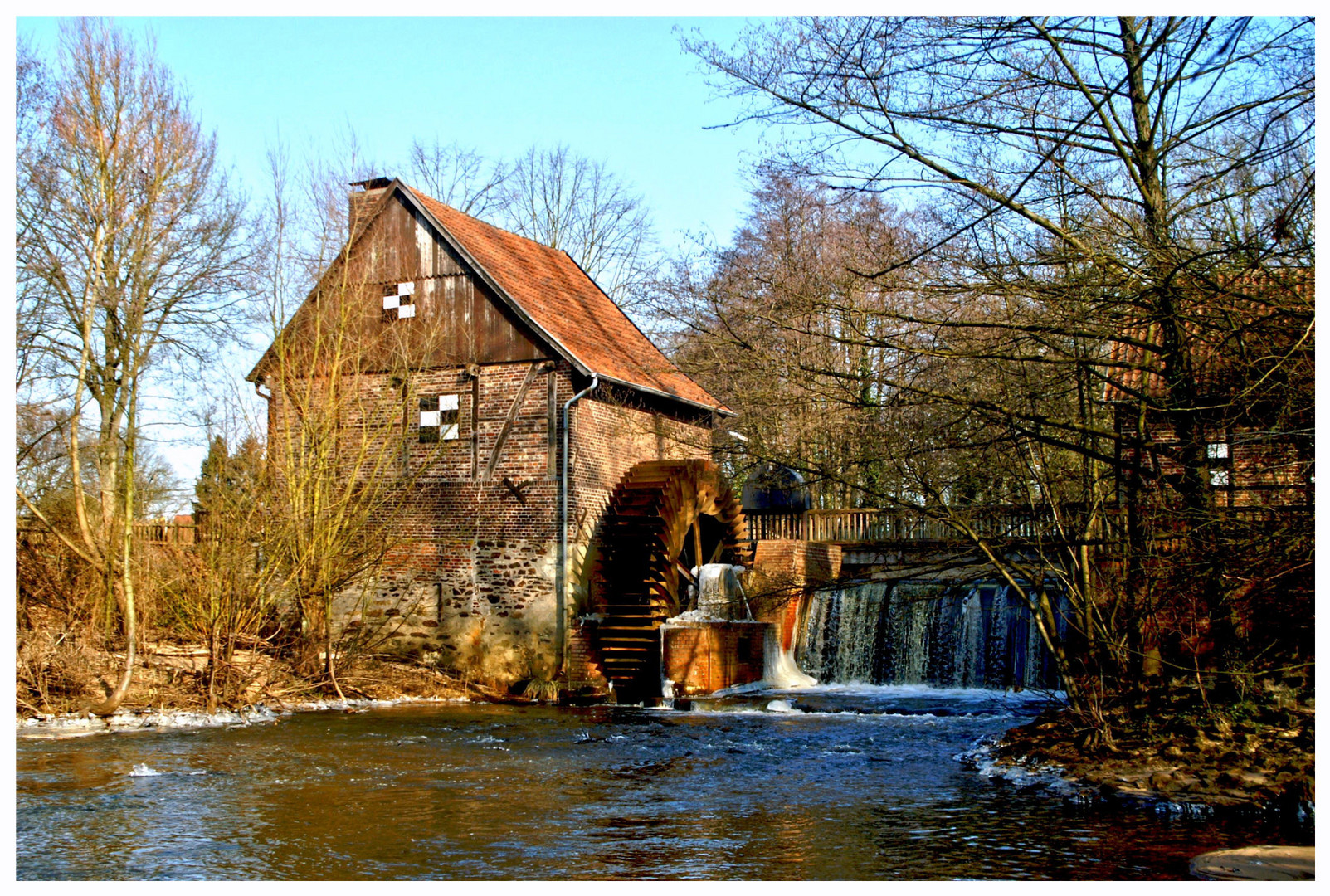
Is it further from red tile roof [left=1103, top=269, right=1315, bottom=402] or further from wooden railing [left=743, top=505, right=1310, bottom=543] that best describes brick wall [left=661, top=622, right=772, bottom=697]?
red tile roof [left=1103, top=269, right=1315, bottom=402]

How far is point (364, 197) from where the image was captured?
57.8 feet

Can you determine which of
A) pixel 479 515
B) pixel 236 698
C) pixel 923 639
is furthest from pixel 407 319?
pixel 923 639

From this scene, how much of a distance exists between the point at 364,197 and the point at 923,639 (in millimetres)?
9721

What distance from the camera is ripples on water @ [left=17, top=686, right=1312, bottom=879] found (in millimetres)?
6680

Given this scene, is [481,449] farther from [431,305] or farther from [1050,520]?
[1050,520]

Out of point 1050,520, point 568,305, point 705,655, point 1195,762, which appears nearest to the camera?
point 1195,762

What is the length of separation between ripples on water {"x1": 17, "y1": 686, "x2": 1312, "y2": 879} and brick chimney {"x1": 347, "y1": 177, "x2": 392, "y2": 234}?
749 cm

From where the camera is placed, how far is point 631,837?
743 centimetres

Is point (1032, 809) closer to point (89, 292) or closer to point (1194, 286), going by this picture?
point (1194, 286)

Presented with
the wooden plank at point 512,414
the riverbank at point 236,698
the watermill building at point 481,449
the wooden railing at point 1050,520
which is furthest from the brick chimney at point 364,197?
the wooden railing at point 1050,520

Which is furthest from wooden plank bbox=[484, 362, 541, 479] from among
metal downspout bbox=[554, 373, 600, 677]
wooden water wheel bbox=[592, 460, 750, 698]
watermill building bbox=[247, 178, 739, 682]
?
wooden water wheel bbox=[592, 460, 750, 698]

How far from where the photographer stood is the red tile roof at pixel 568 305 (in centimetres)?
1728

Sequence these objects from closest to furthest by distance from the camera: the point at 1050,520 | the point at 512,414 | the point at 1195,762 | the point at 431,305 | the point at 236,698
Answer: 1. the point at 1195,762
2. the point at 1050,520
3. the point at 236,698
4. the point at 512,414
5. the point at 431,305
